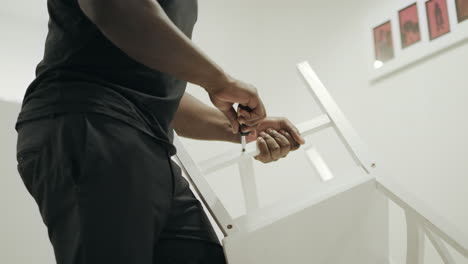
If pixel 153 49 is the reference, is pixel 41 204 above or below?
below

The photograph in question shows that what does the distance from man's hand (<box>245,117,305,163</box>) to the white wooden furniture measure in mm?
106

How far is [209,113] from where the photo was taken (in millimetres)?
934

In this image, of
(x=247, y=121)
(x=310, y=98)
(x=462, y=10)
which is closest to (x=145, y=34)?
(x=247, y=121)

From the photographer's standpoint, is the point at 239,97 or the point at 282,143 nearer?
the point at 239,97

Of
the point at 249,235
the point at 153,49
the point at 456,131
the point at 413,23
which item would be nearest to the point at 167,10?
the point at 153,49

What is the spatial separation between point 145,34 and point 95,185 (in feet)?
0.57

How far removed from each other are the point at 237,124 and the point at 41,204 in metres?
0.36

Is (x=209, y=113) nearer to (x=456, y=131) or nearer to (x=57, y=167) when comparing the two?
(x=57, y=167)

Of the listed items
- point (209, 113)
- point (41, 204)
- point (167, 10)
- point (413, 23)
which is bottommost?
point (41, 204)

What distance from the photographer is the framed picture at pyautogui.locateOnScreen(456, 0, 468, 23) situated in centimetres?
153

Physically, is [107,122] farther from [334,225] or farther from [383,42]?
[383,42]

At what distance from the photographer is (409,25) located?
1.70m

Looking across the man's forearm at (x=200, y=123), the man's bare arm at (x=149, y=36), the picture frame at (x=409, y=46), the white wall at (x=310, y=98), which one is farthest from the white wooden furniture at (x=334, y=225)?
the picture frame at (x=409, y=46)

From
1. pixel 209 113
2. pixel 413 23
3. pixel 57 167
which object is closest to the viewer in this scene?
pixel 57 167
